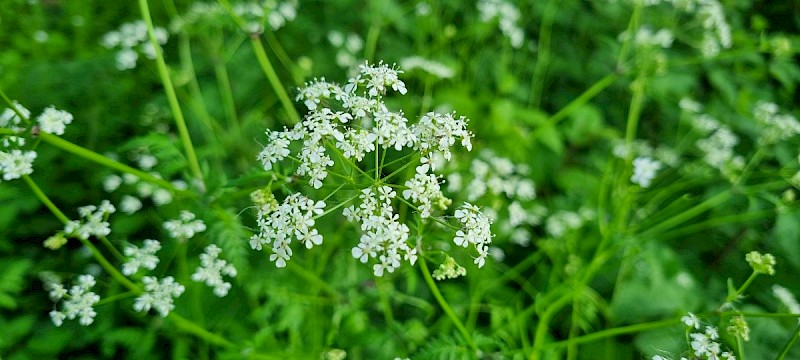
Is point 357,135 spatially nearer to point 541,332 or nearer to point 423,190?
point 423,190

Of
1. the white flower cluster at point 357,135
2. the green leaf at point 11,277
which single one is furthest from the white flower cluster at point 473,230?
the green leaf at point 11,277

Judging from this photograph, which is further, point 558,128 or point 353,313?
point 558,128

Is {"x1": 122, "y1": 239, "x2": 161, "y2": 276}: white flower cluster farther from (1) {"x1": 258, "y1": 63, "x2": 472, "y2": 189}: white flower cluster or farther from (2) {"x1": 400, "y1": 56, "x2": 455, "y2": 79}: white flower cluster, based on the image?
(2) {"x1": 400, "y1": 56, "x2": 455, "y2": 79}: white flower cluster

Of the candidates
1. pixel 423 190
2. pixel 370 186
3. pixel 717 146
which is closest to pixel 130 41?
pixel 370 186

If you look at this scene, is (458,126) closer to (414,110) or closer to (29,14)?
(414,110)

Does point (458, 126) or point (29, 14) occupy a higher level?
point (29, 14)

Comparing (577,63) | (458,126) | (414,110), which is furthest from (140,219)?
(577,63)

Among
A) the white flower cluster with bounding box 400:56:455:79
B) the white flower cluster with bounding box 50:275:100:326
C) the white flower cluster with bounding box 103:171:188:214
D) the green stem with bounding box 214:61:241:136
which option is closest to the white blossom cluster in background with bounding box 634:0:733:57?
the white flower cluster with bounding box 400:56:455:79
